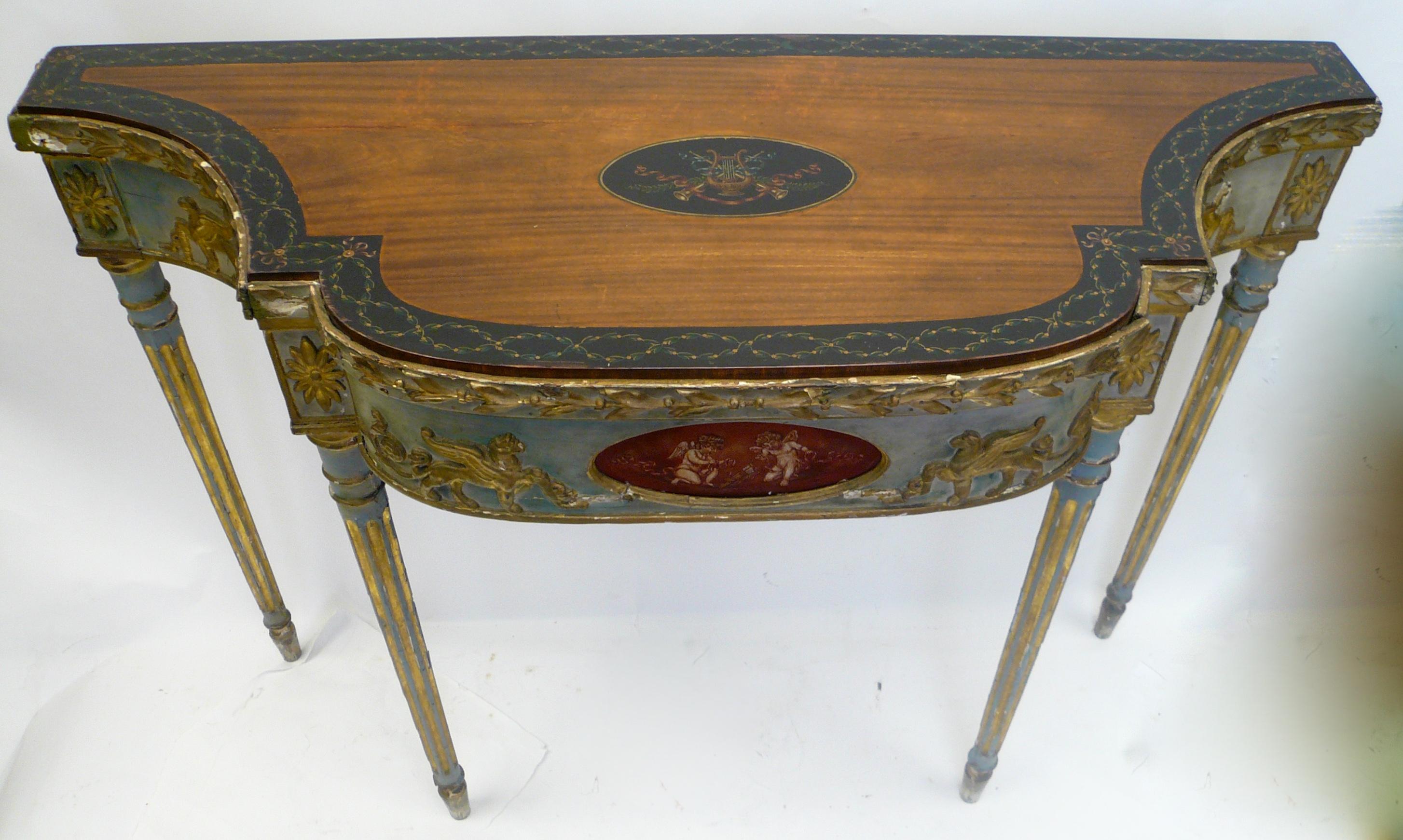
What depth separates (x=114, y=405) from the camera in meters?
1.90

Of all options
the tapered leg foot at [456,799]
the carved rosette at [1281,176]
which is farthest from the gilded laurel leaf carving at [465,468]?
the carved rosette at [1281,176]

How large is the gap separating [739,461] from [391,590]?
0.48m

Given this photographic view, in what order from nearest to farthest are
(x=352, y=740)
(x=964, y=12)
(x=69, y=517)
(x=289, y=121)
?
(x=289, y=121)
(x=964, y=12)
(x=352, y=740)
(x=69, y=517)

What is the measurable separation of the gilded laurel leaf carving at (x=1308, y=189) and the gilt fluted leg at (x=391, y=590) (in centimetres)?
112

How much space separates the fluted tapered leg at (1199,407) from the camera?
1.54m

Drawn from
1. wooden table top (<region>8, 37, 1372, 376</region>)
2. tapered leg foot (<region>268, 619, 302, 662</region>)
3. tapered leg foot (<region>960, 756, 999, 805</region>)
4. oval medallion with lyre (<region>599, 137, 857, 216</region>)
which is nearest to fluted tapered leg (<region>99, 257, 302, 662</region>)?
tapered leg foot (<region>268, 619, 302, 662</region>)

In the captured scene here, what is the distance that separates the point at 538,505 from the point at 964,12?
101cm

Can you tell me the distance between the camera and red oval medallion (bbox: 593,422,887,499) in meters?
1.08

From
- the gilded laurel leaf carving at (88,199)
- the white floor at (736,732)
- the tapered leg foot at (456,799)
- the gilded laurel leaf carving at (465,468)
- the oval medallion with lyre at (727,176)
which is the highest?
the oval medallion with lyre at (727,176)

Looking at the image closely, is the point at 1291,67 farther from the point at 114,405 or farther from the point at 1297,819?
the point at 114,405

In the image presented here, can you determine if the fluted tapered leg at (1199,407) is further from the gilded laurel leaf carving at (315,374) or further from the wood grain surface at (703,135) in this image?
the gilded laurel leaf carving at (315,374)

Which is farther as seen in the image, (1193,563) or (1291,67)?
(1193,563)

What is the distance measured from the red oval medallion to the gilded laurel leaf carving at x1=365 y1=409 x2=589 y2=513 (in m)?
0.06

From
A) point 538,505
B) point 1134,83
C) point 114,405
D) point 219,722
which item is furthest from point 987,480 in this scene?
point 114,405
